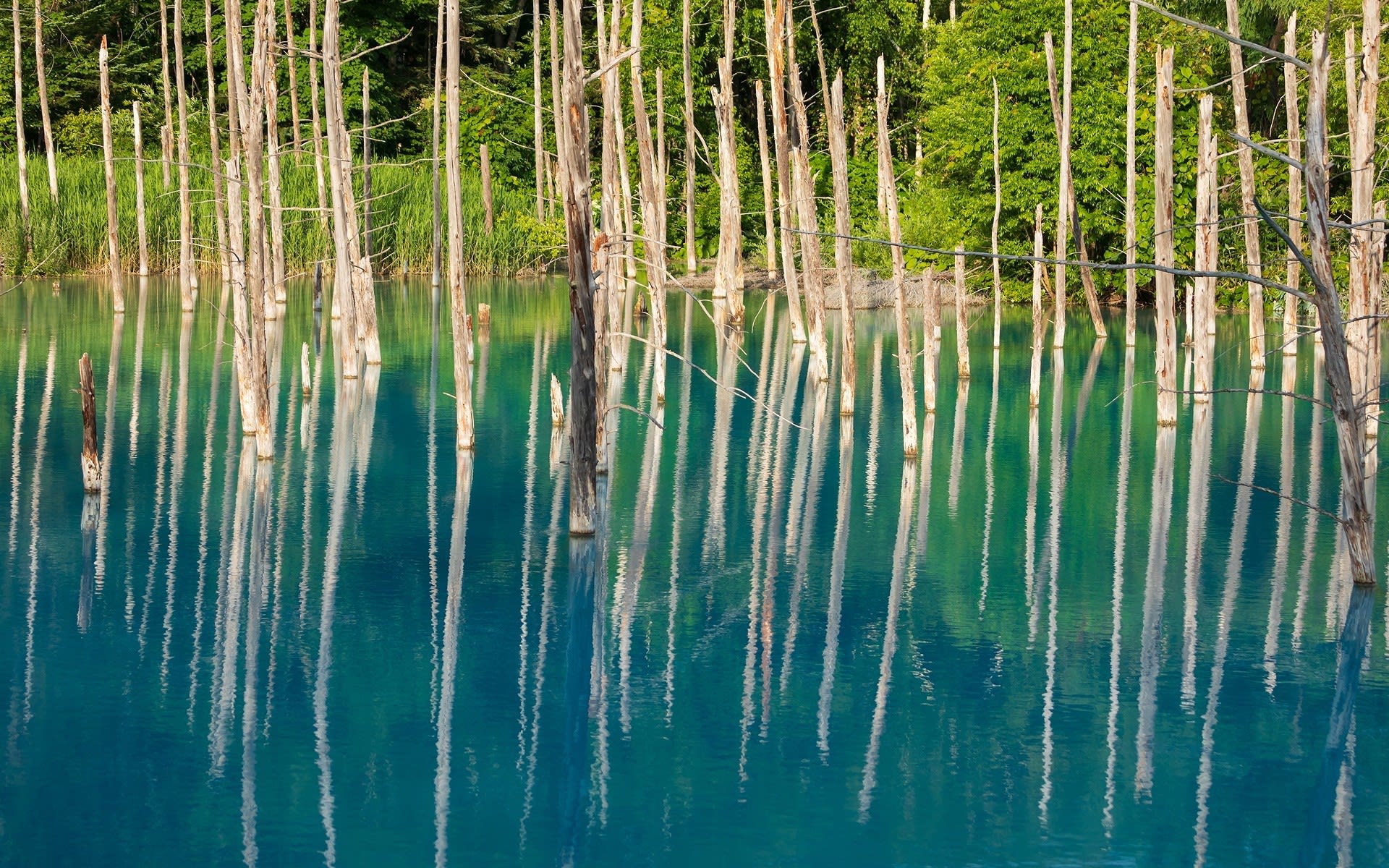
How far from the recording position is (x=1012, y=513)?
47.4 ft

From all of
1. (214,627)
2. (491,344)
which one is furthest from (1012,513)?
(491,344)

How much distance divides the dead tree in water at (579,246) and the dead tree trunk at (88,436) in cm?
385

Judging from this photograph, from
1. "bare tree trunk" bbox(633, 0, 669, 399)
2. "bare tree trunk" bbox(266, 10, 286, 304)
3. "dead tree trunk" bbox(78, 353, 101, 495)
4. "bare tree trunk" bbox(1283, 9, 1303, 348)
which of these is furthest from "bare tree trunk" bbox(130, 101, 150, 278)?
"bare tree trunk" bbox(1283, 9, 1303, 348)

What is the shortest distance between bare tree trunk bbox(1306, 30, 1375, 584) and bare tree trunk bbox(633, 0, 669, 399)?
4.56m

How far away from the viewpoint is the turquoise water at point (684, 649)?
7.88 meters

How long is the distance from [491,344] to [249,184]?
1074cm

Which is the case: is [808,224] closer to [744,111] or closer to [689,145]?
[689,145]

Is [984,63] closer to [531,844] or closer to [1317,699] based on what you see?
[1317,699]

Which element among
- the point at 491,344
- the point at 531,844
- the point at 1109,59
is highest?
the point at 1109,59

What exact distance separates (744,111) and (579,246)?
104ft

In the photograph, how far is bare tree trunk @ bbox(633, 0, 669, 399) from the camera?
11.8 metres

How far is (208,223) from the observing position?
1309 inches

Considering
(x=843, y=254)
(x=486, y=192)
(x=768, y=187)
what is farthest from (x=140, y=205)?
(x=843, y=254)

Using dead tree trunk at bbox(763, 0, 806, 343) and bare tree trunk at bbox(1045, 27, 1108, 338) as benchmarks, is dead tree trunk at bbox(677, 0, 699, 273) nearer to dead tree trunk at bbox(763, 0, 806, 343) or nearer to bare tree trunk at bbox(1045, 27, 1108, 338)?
bare tree trunk at bbox(1045, 27, 1108, 338)
